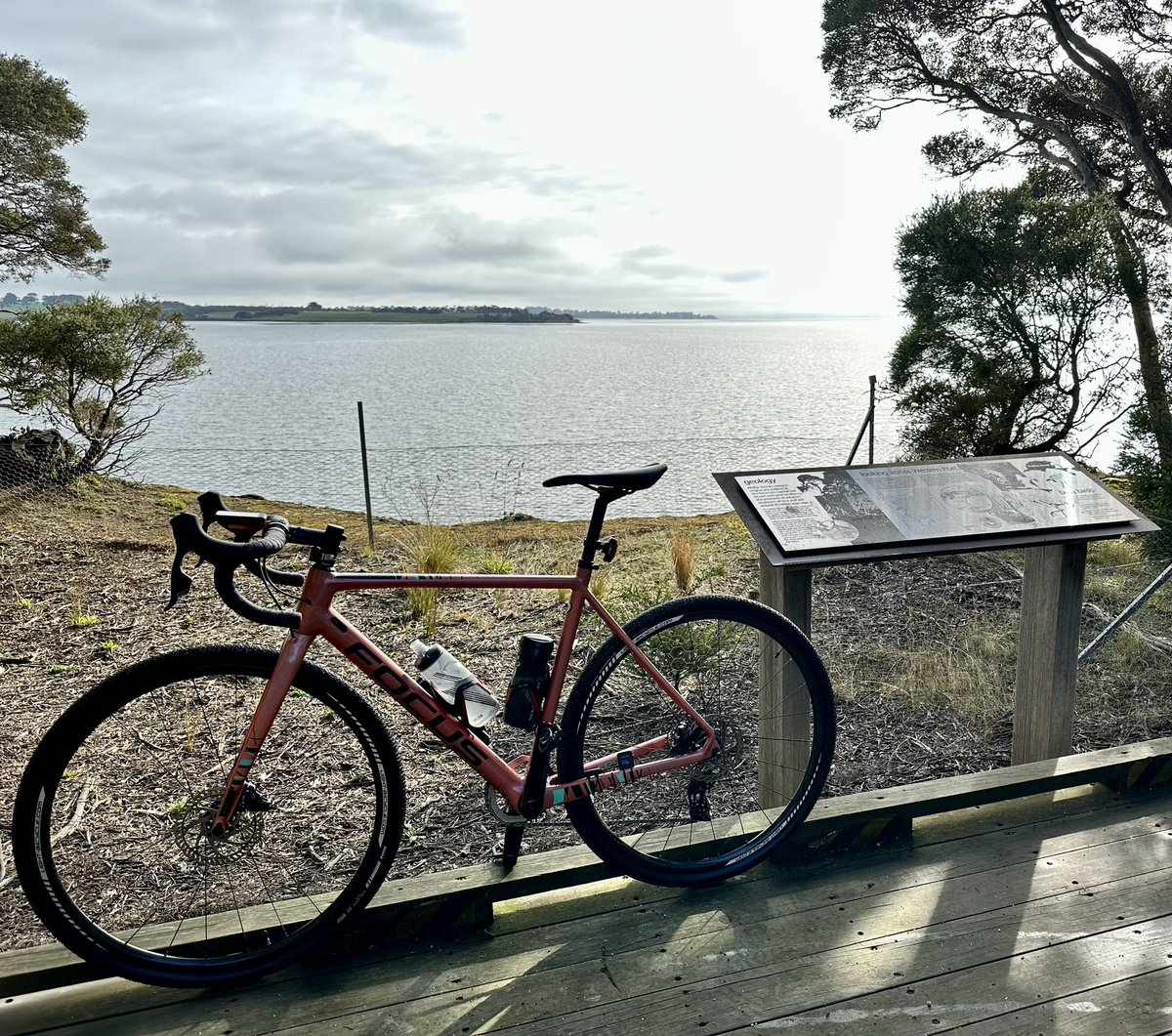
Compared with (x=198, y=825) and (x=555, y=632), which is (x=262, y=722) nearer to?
(x=198, y=825)

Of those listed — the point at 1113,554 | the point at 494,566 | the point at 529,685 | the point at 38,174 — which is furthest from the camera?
the point at 38,174

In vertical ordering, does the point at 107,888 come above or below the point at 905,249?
below

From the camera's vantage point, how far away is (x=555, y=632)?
18.8 ft

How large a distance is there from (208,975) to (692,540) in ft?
22.5

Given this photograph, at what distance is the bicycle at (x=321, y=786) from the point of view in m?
1.95

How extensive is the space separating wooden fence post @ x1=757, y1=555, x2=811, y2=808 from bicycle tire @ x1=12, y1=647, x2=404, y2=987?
115 centimetres

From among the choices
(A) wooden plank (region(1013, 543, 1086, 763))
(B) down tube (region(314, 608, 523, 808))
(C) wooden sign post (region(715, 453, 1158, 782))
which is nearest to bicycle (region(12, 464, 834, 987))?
(B) down tube (region(314, 608, 523, 808))

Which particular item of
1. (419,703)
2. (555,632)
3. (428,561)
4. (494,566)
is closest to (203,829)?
(419,703)

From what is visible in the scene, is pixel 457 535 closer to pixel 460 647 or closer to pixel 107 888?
pixel 460 647

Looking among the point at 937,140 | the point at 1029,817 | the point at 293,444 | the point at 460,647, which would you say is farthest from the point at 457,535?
the point at 293,444

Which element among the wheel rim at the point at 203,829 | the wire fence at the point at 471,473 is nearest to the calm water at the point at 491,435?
the wire fence at the point at 471,473

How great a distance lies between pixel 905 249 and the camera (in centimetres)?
980

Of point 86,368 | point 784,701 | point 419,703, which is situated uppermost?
point 86,368

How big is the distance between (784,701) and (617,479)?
933 mm
